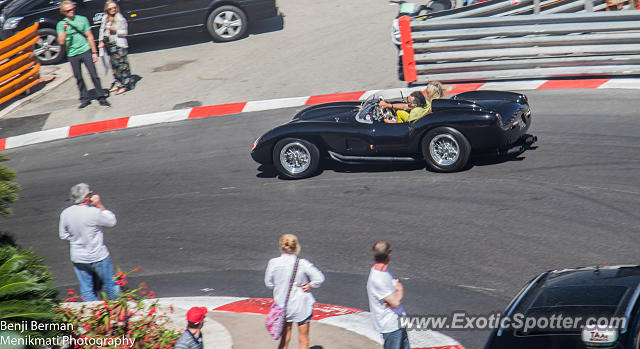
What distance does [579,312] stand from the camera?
17.3ft

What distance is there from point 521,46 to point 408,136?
476cm

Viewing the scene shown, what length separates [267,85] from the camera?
16.1 m

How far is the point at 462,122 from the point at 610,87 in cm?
443

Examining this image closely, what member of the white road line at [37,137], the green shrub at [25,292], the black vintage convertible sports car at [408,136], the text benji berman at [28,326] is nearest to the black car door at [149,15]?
the white road line at [37,137]

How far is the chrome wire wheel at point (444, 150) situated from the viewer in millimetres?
10242

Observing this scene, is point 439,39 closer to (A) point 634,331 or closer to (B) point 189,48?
(B) point 189,48

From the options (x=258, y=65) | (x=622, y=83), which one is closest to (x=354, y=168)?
(x=622, y=83)

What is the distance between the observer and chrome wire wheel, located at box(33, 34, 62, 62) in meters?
17.9

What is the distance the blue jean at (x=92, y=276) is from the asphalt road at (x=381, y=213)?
68 cm

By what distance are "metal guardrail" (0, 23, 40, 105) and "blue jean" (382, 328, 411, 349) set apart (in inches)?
502

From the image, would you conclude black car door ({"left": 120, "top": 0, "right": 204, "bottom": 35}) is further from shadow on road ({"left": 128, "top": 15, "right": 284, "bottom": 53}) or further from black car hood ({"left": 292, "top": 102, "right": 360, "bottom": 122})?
black car hood ({"left": 292, "top": 102, "right": 360, "bottom": 122})

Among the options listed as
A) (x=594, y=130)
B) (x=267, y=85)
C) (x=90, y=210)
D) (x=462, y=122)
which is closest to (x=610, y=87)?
(x=594, y=130)

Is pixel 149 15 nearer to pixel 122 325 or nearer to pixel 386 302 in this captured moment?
pixel 122 325

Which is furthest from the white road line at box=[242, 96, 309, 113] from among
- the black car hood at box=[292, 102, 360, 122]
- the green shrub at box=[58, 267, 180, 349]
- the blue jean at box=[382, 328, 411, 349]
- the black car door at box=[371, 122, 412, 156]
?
the blue jean at box=[382, 328, 411, 349]
